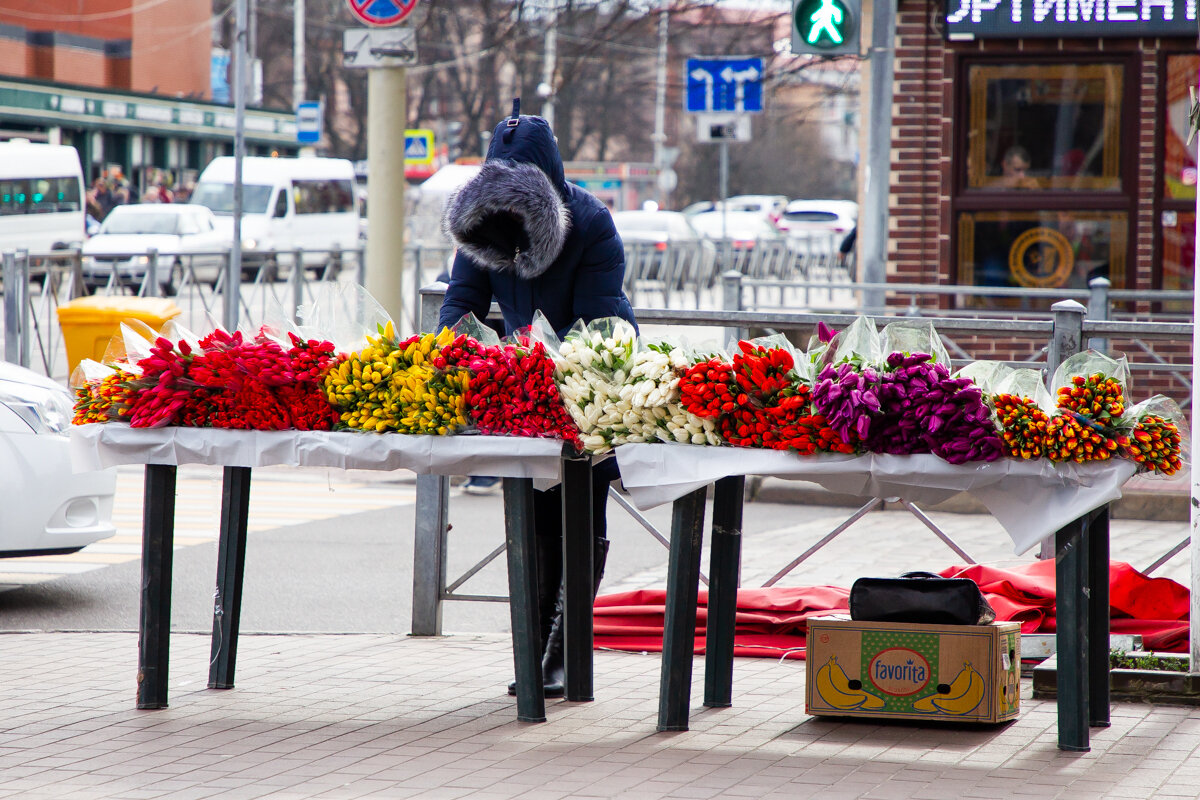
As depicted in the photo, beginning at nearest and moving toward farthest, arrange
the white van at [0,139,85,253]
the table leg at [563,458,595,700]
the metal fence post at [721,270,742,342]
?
the table leg at [563,458,595,700], the metal fence post at [721,270,742,342], the white van at [0,139,85,253]

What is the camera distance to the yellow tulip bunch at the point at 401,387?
5.10 metres

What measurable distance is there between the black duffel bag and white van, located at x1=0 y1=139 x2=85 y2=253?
26162 millimetres

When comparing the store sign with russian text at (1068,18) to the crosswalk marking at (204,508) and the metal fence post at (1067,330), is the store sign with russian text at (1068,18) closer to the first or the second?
the crosswalk marking at (204,508)

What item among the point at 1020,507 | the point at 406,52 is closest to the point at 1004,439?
the point at 1020,507

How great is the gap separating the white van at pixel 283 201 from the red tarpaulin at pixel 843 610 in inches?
1051

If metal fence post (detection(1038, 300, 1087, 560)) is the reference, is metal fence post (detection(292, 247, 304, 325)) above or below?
above

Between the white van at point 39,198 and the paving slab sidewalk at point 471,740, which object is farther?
the white van at point 39,198

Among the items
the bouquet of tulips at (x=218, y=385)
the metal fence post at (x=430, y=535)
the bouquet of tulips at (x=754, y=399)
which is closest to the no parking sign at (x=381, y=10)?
the metal fence post at (x=430, y=535)

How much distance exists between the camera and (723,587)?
5.46 meters

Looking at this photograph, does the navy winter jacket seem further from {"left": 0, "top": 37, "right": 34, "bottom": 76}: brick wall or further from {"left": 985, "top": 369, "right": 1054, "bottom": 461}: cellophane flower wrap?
{"left": 0, "top": 37, "right": 34, "bottom": 76}: brick wall

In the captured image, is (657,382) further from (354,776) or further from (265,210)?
(265,210)

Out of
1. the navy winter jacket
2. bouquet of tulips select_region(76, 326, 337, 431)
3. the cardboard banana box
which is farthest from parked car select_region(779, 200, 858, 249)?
bouquet of tulips select_region(76, 326, 337, 431)

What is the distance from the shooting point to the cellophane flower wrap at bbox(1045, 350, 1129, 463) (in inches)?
186

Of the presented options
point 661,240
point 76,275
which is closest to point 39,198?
point 661,240
